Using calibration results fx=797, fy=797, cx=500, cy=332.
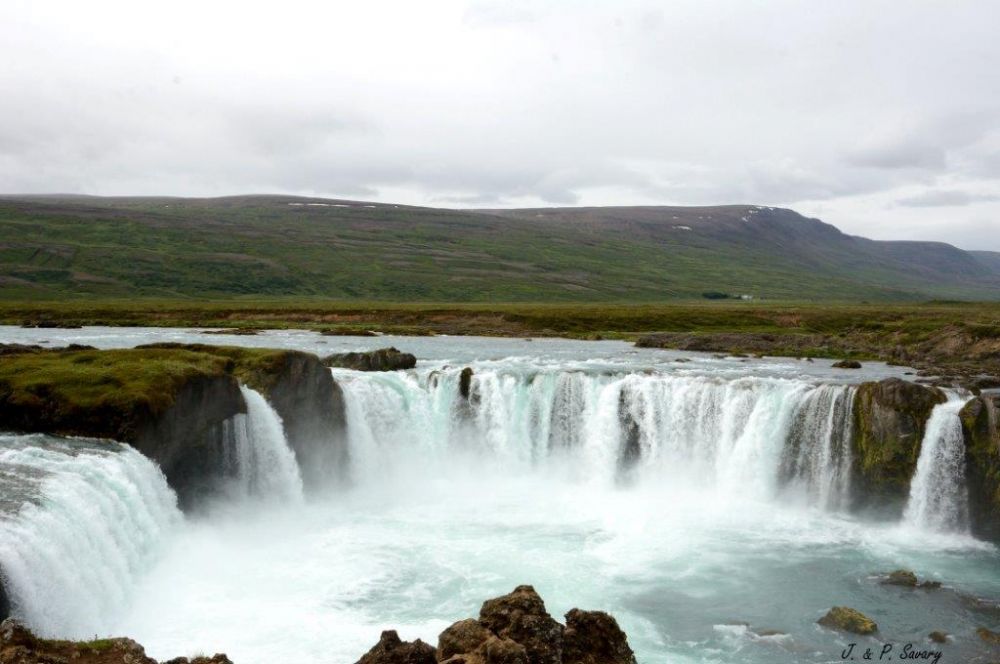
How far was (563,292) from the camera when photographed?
186m

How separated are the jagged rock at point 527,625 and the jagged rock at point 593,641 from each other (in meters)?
0.39

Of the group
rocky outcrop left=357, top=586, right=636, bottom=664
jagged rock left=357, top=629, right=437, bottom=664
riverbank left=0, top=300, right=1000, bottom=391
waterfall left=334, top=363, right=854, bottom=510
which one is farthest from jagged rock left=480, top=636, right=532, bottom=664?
riverbank left=0, top=300, right=1000, bottom=391

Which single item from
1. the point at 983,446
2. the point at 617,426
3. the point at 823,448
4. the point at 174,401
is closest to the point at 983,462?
the point at 983,446

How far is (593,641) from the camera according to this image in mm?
17094

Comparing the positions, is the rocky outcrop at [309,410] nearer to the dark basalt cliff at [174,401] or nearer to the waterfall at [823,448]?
the dark basalt cliff at [174,401]

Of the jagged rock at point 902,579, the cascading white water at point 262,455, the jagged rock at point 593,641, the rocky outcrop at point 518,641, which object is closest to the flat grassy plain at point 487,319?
the cascading white water at point 262,455

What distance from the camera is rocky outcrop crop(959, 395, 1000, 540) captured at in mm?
31484

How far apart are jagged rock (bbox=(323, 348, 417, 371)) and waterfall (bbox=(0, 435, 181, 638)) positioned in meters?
18.8

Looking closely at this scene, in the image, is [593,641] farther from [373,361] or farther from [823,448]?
[373,361]

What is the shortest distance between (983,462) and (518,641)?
82.2 feet

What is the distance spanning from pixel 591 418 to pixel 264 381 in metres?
16.4

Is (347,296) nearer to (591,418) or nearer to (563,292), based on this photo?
(563,292)

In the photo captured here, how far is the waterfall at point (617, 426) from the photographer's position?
120ft

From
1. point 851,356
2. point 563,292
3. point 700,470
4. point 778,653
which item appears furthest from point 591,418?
point 563,292
